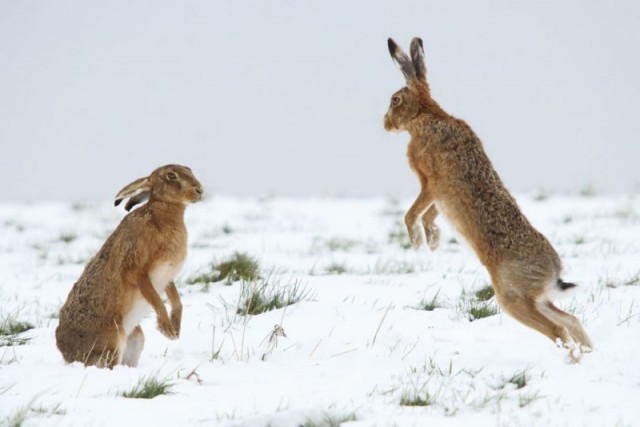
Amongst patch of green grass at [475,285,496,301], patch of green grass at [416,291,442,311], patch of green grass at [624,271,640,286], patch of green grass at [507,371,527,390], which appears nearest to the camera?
patch of green grass at [507,371,527,390]

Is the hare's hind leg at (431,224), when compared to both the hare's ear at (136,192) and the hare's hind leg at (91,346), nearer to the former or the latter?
the hare's ear at (136,192)

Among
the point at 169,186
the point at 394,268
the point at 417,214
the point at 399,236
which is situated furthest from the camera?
the point at 399,236

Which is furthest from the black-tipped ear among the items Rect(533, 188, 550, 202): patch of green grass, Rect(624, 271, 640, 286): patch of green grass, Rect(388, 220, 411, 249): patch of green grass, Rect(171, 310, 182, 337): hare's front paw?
Rect(533, 188, 550, 202): patch of green grass

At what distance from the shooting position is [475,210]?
4.87 metres

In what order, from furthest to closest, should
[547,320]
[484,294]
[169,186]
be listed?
[484,294] < [169,186] < [547,320]

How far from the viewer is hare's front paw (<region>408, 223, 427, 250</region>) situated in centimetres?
545

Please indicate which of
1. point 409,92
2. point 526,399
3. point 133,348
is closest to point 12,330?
point 133,348

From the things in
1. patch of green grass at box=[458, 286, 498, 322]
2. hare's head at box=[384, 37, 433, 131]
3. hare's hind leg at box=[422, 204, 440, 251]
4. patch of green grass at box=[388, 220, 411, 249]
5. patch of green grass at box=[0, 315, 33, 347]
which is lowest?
patch of green grass at box=[388, 220, 411, 249]

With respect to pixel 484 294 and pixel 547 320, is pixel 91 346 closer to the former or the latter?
pixel 547 320

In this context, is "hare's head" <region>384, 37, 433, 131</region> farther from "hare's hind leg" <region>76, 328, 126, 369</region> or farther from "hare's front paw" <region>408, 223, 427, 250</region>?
"hare's hind leg" <region>76, 328, 126, 369</region>

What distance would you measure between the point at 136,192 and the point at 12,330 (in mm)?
1535

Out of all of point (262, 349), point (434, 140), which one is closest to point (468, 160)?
point (434, 140)

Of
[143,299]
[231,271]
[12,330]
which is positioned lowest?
[12,330]

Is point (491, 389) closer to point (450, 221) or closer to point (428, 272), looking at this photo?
point (450, 221)
